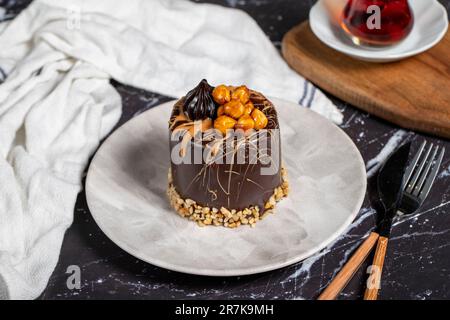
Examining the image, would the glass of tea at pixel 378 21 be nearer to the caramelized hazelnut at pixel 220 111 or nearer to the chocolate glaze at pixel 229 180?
the chocolate glaze at pixel 229 180

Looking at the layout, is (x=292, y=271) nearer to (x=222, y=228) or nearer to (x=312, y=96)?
(x=222, y=228)

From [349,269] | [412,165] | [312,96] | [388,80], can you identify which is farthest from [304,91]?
[349,269]

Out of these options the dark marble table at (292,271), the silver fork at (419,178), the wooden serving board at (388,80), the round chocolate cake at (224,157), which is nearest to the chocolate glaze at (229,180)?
the round chocolate cake at (224,157)

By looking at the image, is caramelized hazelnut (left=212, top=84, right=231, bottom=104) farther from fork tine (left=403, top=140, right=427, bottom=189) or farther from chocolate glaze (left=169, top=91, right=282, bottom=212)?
fork tine (left=403, top=140, right=427, bottom=189)

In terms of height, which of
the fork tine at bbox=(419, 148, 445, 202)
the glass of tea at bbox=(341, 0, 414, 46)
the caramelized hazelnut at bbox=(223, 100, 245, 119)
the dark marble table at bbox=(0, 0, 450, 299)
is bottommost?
the dark marble table at bbox=(0, 0, 450, 299)

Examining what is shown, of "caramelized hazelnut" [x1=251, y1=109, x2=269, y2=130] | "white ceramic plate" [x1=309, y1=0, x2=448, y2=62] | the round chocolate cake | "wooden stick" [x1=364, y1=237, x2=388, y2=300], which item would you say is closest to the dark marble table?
"wooden stick" [x1=364, y1=237, x2=388, y2=300]

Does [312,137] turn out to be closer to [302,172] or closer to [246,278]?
[302,172]

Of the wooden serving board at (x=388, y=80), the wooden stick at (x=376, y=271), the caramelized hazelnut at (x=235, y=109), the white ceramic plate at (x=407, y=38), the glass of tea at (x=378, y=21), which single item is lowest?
the wooden stick at (x=376, y=271)
